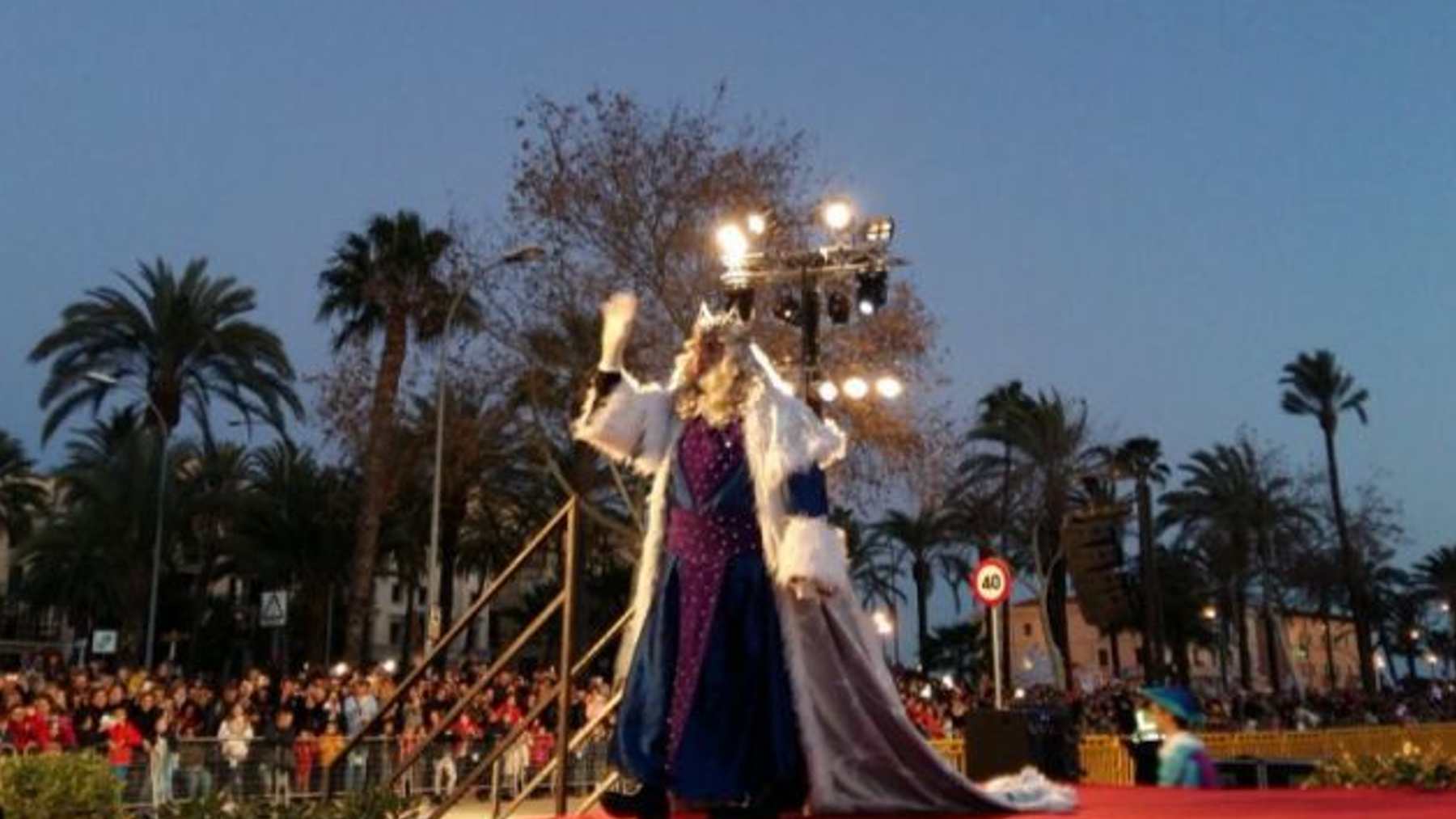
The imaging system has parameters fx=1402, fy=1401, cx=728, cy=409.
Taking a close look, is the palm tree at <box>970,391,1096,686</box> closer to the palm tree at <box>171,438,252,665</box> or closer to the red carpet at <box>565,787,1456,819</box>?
the palm tree at <box>171,438,252,665</box>

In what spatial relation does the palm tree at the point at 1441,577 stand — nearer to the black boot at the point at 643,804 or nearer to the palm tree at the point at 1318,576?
the palm tree at the point at 1318,576

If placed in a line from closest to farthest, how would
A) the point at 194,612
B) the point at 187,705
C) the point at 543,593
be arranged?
the point at 187,705
the point at 194,612
the point at 543,593

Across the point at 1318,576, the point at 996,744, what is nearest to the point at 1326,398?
the point at 1318,576

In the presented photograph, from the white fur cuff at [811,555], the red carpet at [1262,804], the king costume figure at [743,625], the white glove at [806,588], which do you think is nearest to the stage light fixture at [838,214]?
the red carpet at [1262,804]

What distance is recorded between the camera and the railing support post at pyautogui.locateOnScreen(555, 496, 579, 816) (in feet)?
19.5

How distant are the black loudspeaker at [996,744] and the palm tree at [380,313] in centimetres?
1766

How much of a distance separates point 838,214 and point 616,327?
8401 millimetres

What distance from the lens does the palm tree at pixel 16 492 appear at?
40.3 meters

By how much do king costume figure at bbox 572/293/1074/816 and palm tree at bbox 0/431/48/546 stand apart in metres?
39.7

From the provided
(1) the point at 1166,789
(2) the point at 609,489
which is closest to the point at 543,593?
(2) the point at 609,489

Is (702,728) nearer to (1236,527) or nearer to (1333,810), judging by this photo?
(1333,810)

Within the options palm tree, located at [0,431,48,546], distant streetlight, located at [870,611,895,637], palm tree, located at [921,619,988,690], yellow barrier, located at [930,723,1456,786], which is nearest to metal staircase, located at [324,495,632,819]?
distant streetlight, located at [870,611,895,637]

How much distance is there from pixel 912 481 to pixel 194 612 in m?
28.9

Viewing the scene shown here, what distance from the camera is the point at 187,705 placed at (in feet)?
54.5
